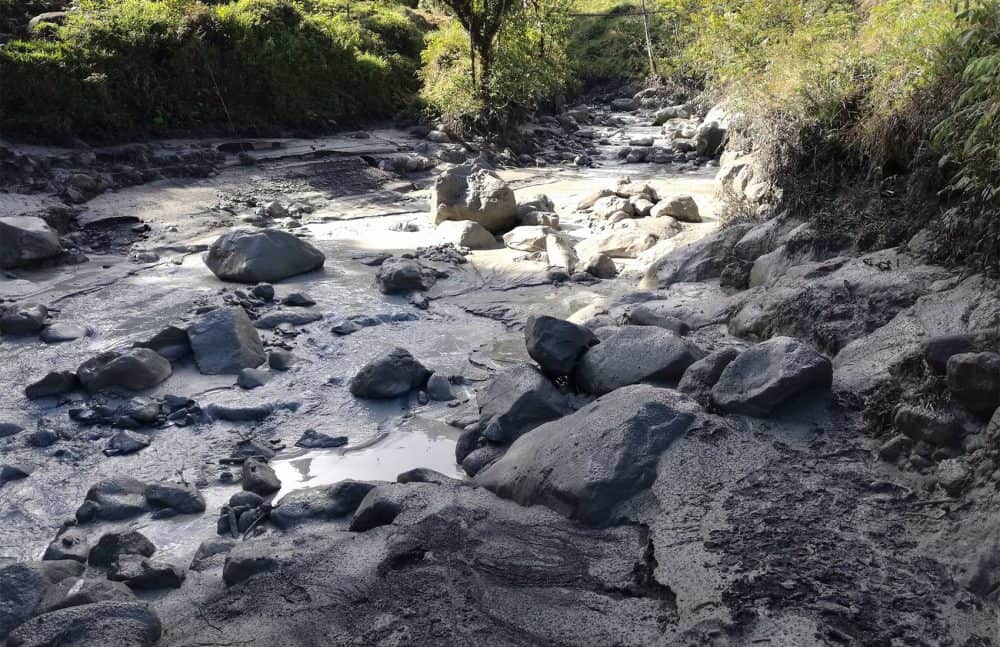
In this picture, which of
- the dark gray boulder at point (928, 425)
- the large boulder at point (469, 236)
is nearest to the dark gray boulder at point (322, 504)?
the dark gray boulder at point (928, 425)

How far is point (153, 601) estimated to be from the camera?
3.16 metres

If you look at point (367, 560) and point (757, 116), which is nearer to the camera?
point (367, 560)

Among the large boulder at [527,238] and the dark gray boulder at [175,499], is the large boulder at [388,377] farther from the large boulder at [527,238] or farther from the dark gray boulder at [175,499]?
the large boulder at [527,238]

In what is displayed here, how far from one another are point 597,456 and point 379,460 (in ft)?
5.18

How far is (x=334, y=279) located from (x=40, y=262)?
2766 mm

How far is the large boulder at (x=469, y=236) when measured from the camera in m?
8.98

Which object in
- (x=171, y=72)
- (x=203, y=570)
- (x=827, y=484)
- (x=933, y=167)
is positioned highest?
(x=171, y=72)

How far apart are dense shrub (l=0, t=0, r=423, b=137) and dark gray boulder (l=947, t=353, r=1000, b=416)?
11.6 meters

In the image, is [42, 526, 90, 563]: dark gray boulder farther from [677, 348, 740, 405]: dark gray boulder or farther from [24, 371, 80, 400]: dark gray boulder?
[677, 348, 740, 405]: dark gray boulder

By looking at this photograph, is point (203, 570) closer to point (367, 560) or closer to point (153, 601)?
point (153, 601)

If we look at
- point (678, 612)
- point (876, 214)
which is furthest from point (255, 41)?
point (678, 612)

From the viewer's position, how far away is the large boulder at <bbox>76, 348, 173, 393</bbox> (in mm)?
5391

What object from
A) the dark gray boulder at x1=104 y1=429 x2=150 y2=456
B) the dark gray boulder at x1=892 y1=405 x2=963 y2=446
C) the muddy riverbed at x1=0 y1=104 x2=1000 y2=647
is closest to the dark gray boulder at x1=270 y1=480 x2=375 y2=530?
the muddy riverbed at x1=0 y1=104 x2=1000 y2=647

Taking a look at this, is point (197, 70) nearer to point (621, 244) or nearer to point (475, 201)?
point (475, 201)
